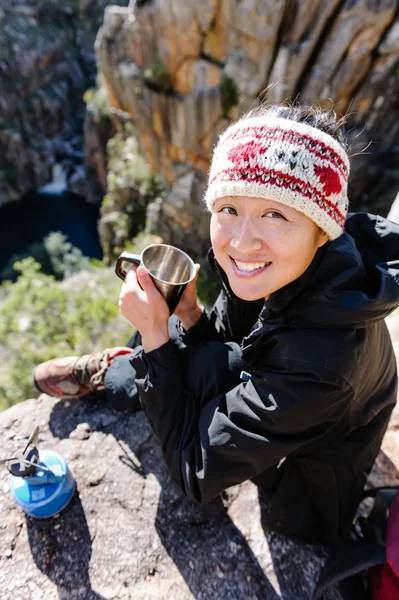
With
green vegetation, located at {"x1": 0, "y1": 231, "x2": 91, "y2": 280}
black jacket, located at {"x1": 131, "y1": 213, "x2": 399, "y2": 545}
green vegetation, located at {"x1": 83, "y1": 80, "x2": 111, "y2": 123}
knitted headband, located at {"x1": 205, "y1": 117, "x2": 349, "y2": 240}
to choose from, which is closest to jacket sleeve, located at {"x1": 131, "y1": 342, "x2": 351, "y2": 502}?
black jacket, located at {"x1": 131, "y1": 213, "x2": 399, "y2": 545}

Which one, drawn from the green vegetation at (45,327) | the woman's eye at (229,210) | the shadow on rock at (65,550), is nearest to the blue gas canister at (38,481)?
the shadow on rock at (65,550)

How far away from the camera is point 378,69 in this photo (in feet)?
36.4

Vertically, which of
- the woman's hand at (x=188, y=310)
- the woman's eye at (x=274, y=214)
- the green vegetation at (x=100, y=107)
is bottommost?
the green vegetation at (x=100, y=107)

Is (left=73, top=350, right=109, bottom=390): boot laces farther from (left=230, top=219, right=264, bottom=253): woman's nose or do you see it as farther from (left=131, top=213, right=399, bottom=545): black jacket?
(left=230, top=219, right=264, bottom=253): woman's nose

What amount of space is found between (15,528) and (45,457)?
410 mm

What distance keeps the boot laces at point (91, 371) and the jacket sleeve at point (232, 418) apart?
78 cm

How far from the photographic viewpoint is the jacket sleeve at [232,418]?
1.34 m

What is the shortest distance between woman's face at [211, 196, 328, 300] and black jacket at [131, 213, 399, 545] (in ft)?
0.31

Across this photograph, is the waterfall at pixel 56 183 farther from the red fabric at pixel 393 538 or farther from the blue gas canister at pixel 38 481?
the red fabric at pixel 393 538

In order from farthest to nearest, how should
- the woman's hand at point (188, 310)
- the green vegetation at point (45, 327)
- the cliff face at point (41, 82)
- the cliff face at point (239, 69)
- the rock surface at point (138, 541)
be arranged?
the cliff face at point (41, 82) < the cliff face at point (239, 69) < the green vegetation at point (45, 327) < the woman's hand at point (188, 310) < the rock surface at point (138, 541)

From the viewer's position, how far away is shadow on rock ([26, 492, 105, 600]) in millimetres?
1819

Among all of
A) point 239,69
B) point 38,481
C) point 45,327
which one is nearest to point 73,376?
point 38,481

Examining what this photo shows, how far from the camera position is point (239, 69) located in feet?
38.7

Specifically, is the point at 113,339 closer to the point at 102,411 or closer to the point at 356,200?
the point at 102,411
